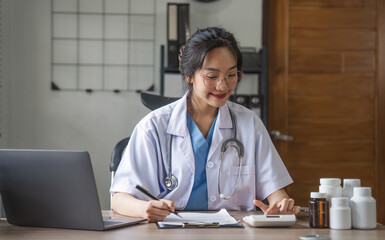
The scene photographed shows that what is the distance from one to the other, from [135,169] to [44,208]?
46 cm

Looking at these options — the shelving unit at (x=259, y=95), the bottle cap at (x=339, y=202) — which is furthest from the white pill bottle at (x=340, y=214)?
the shelving unit at (x=259, y=95)

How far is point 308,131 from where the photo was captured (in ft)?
12.4

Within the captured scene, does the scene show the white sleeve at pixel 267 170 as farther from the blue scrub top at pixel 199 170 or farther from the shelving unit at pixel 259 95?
the shelving unit at pixel 259 95

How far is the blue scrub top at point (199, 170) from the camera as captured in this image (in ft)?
6.46

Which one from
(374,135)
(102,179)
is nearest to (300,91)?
(374,135)

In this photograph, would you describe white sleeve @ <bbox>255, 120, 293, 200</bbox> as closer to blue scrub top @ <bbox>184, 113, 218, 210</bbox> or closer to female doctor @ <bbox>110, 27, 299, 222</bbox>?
female doctor @ <bbox>110, 27, 299, 222</bbox>

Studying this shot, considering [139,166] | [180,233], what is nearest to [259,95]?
[139,166]

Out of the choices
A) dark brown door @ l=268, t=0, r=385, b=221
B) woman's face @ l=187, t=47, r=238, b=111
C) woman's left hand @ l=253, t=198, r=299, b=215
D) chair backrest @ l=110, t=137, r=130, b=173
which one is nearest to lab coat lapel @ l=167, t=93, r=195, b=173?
woman's face @ l=187, t=47, r=238, b=111

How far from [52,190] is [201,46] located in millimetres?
822

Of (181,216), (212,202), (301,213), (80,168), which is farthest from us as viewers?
(212,202)

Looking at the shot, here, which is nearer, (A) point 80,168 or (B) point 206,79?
(A) point 80,168

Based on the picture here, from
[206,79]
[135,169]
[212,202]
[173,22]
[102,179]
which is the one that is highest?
[173,22]

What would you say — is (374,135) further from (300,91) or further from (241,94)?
(241,94)

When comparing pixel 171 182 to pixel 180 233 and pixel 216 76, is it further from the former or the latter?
pixel 180 233
